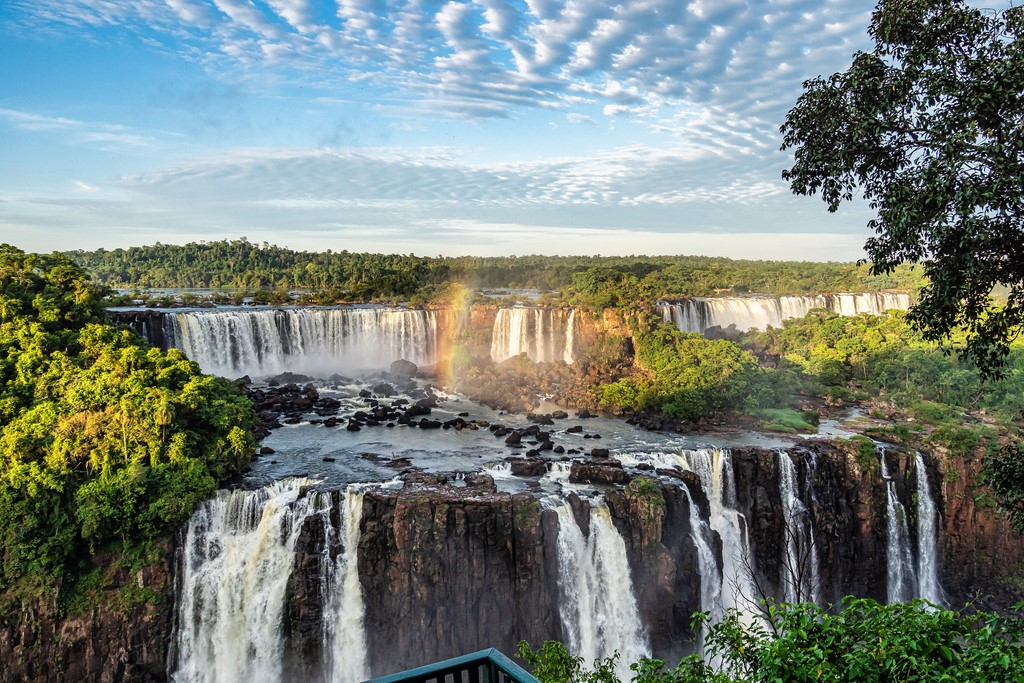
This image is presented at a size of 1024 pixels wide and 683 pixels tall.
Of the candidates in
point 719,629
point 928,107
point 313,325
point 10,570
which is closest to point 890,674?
point 719,629

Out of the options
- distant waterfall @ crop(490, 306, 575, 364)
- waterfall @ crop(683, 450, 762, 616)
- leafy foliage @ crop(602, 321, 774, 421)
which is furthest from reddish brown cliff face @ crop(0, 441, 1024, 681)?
distant waterfall @ crop(490, 306, 575, 364)

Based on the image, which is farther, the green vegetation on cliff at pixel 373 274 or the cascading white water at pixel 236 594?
the green vegetation on cliff at pixel 373 274

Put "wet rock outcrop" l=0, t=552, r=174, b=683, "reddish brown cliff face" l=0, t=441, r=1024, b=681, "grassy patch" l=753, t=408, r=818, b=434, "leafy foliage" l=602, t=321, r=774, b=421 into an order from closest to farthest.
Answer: "wet rock outcrop" l=0, t=552, r=174, b=683
"reddish brown cliff face" l=0, t=441, r=1024, b=681
"grassy patch" l=753, t=408, r=818, b=434
"leafy foliage" l=602, t=321, r=774, b=421

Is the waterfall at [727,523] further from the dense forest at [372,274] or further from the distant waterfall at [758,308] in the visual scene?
the dense forest at [372,274]

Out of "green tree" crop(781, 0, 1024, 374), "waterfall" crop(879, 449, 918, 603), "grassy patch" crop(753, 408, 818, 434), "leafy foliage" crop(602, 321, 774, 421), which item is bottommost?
"waterfall" crop(879, 449, 918, 603)

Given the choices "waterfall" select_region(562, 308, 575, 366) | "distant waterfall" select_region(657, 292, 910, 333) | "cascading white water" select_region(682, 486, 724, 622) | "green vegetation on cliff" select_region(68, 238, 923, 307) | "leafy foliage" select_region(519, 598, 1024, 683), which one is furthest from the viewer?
"green vegetation on cliff" select_region(68, 238, 923, 307)

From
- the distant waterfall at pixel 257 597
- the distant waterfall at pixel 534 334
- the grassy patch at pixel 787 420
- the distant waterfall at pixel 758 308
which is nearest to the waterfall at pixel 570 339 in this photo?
the distant waterfall at pixel 534 334

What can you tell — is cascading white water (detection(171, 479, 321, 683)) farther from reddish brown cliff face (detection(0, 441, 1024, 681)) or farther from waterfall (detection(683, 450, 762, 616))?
waterfall (detection(683, 450, 762, 616))

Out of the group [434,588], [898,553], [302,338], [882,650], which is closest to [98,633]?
[434,588]
